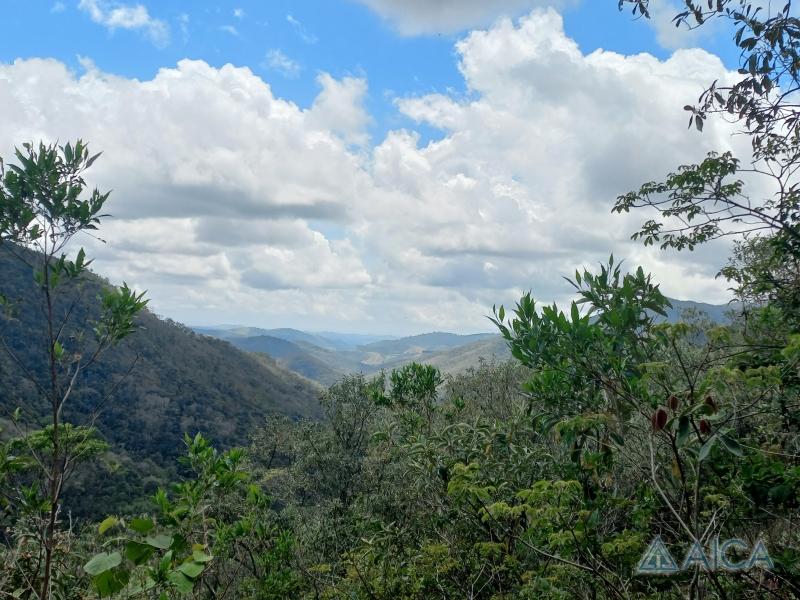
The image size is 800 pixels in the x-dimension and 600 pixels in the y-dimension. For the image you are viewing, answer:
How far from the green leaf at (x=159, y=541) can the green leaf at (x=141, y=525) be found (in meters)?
0.07

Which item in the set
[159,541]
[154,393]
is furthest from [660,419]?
[154,393]

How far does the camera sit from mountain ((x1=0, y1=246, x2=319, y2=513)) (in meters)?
56.6

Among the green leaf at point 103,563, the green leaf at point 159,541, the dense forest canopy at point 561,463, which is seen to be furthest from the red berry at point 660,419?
Answer: the green leaf at point 103,563

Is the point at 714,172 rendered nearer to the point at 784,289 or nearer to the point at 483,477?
the point at 784,289

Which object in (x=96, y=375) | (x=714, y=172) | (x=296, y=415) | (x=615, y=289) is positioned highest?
(x=714, y=172)

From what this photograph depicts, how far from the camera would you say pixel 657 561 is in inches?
151

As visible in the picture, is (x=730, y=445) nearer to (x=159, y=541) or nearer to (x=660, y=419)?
(x=660, y=419)

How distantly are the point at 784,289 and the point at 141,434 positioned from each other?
73.6m

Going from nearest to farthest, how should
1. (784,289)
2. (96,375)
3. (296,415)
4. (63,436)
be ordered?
(63,436) < (784,289) < (96,375) < (296,415)

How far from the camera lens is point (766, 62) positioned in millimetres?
4715

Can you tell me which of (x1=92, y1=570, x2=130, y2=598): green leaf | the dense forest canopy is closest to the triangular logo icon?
the dense forest canopy

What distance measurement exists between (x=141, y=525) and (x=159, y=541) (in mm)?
152

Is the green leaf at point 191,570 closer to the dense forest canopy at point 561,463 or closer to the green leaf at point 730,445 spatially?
the dense forest canopy at point 561,463

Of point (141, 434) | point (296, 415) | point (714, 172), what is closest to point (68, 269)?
point (714, 172)
